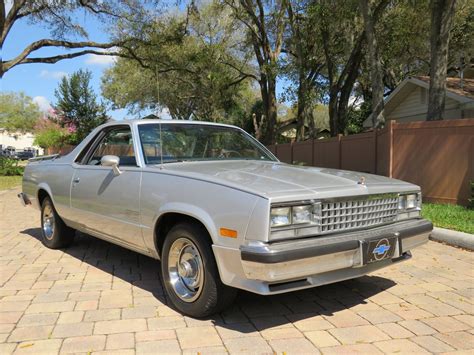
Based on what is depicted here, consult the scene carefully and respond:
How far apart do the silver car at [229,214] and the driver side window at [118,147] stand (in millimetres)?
24

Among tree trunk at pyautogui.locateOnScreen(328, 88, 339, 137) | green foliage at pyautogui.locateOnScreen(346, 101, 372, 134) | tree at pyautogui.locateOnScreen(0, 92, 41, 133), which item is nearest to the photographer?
tree trunk at pyautogui.locateOnScreen(328, 88, 339, 137)

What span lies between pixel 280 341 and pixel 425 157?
746cm

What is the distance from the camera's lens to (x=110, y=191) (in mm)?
4633

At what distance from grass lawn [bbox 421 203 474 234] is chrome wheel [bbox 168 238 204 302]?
183 inches

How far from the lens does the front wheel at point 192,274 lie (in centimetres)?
353

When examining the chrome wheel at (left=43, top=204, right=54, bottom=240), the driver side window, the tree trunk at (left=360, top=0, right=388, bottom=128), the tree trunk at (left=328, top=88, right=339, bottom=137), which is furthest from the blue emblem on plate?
the tree trunk at (left=328, top=88, right=339, bottom=137)

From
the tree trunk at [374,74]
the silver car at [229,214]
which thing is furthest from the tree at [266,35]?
the silver car at [229,214]

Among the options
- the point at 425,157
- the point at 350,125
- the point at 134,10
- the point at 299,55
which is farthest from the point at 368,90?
the point at 425,157

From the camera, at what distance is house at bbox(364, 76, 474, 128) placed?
16.4m

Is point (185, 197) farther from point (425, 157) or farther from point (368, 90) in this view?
point (368, 90)

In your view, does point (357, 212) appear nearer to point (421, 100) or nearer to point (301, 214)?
point (301, 214)

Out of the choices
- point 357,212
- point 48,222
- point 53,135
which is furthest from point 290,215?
point 53,135

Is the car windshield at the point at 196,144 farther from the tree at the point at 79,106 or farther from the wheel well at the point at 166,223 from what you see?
the tree at the point at 79,106

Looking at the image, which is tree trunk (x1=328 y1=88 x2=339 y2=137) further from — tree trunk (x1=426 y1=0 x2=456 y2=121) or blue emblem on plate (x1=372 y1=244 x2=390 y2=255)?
blue emblem on plate (x1=372 y1=244 x2=390 y2=255)
